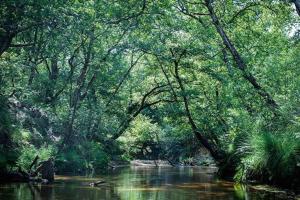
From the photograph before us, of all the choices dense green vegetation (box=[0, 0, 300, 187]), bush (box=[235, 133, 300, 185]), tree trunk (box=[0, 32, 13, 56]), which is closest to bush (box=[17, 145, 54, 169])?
dense green vegetation (box=[0, 0, 300, 187])

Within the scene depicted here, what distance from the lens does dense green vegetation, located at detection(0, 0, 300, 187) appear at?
1683 centimetres

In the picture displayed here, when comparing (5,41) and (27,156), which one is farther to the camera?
(27,156)

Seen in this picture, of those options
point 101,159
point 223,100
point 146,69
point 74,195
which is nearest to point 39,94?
point 101,159

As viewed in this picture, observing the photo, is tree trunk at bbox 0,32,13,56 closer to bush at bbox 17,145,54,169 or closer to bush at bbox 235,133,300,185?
bush at bbox 17,145,54,169

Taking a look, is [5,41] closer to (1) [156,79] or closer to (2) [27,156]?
(2) [27,156]

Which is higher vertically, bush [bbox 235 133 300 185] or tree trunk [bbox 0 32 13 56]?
tree trunk [bbox 0 32 13 56]

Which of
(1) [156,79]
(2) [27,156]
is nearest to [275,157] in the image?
(2) [27,156]

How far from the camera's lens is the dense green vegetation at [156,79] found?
55.2 ft

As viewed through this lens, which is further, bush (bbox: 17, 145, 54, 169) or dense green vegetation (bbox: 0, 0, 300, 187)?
bush (bbox: 17, 145, 54, 169)

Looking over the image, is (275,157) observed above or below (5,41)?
below

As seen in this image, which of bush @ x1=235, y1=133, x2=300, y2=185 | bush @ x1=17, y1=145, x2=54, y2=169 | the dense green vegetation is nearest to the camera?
bush @ x1=235, y1=133, x2=300, y2=185

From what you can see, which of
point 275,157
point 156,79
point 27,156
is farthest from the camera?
point 156,79

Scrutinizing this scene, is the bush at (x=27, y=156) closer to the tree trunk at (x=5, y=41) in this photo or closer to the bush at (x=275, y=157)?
the tree trunk at (x=5, y=41)

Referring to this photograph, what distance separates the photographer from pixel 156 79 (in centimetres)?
3462
